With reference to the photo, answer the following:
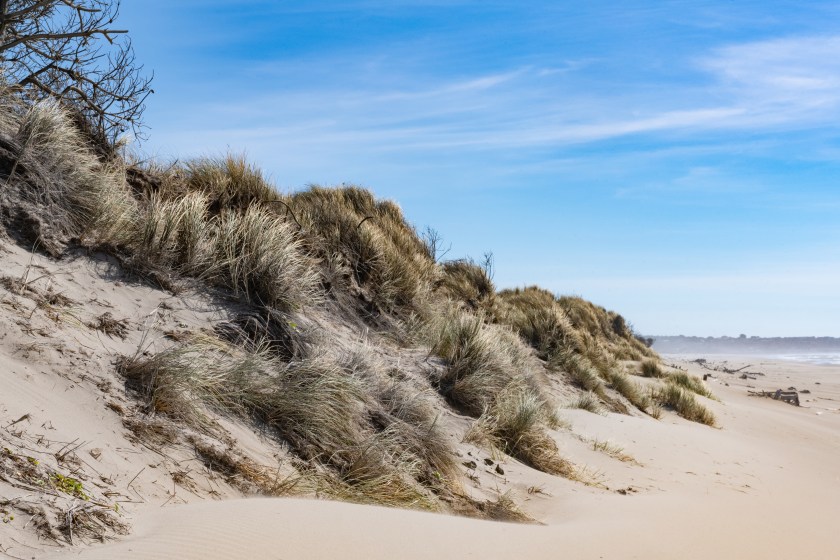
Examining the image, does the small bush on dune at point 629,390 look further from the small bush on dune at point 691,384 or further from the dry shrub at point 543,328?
the small bush on dune at point 691,384

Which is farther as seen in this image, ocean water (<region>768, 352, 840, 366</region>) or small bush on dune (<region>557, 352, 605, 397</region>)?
ocean water (<region>768, 352, 840, 366</region>)

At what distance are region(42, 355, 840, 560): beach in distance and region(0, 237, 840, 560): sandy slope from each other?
0.02 m

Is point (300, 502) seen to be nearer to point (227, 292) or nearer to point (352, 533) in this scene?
point (352, 533)

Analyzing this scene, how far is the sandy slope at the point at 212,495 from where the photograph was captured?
10.9 feet

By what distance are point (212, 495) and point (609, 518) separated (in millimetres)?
3027

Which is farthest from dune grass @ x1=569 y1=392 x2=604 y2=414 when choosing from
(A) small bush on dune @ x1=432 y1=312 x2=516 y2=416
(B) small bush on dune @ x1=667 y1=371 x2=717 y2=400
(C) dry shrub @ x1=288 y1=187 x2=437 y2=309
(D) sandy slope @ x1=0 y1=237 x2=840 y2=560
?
(B) small bush on dune @ x1=667 y1=371 x2=717 y2=400

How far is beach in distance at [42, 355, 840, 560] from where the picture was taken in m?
3.40

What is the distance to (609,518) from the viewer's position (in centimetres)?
543

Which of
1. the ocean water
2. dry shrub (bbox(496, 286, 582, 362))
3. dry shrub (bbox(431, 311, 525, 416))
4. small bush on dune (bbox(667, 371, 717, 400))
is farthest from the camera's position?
→ the ocean water

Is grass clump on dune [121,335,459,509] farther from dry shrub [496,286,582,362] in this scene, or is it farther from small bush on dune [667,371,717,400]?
small bush on dune [667,371,717,400]

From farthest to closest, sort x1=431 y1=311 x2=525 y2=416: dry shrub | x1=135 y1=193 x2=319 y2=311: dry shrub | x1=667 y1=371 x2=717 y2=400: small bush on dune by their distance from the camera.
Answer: x1=667 y1=371 x2=717 y2=400: small bush on dune, x1=431 y1=311 x2=525 y2=416: dry shrub, x1=135 y1=193 x2=319 y2=311: dry shrub

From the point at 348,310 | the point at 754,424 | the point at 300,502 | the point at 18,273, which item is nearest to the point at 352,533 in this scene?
the point at 300,502

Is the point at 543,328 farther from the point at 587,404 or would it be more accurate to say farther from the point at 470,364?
the point at 470,364

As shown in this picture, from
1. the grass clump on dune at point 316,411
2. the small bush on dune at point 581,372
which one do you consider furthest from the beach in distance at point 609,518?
the small bush on dune at point 581,372
